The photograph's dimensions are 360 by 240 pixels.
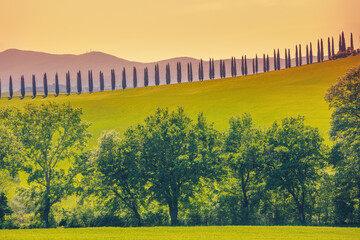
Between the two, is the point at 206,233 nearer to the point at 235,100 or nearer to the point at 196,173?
the point at 196,173

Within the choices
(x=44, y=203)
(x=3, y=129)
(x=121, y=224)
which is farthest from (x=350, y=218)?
(x=3, y=129)

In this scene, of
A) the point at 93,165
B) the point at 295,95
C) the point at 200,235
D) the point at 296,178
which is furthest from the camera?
the point at 295,95

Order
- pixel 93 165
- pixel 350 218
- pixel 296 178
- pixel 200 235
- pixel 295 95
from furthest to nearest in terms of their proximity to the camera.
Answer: pixel 295 95
pixel 93 165
pixel 296 178
pixel 350 218
pixel 200 235

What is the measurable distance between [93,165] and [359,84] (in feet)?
110

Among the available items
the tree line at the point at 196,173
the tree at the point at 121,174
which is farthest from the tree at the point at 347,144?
the tree at the point at 121,174

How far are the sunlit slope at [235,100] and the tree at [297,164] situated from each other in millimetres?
42692

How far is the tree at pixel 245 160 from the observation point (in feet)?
153

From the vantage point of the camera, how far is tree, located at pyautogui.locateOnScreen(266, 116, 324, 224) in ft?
149

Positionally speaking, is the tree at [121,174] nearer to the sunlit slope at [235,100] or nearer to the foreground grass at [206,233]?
the foreground grass at [206,233]

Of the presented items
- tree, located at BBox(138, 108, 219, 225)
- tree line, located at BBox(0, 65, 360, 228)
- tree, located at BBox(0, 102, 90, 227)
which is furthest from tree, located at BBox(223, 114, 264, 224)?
tree, located at BBox(0, 102, 90, 227)

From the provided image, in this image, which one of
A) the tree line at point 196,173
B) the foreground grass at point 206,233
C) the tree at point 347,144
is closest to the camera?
the foreground grass at point 206,233

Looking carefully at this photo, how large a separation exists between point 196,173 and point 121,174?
359 inches

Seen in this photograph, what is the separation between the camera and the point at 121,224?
4622 centimetres

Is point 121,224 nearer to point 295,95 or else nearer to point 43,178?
point 43,178
